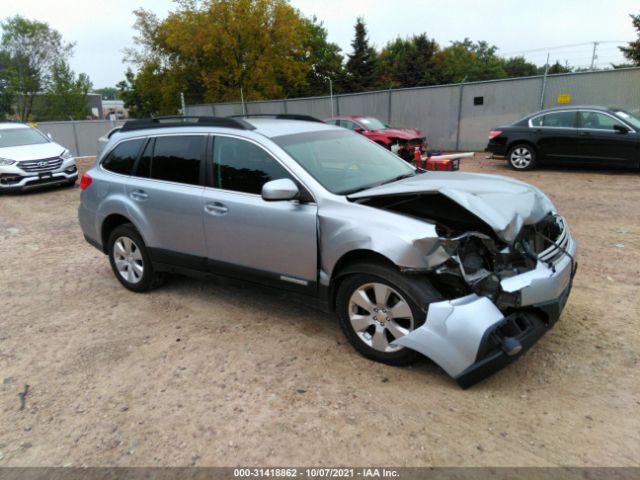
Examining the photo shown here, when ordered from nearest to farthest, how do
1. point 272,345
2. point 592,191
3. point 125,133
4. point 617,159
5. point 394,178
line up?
point 272,345, point 394,178, point 125,133, point 592,191, point 617,159

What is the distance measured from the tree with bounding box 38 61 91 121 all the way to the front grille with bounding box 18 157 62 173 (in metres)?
41.8

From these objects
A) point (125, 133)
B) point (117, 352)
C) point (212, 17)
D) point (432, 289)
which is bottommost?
point (117, 352)

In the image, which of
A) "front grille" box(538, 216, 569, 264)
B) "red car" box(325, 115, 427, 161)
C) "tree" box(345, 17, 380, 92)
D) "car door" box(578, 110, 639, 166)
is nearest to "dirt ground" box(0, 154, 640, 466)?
"front grille" box(538, 216, 569, 264)

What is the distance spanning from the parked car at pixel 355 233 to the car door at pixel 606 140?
8020 mm

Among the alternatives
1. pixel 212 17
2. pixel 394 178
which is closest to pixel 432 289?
pixel 394 178

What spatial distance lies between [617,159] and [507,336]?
946 cm

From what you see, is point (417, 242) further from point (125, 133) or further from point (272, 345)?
point (125, 133)

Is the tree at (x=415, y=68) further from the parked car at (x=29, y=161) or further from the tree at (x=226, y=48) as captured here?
the parked car at (x=29, y=161)

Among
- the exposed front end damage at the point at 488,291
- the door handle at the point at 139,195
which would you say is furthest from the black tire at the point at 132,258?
the exposed front end damage at the point at 488,291

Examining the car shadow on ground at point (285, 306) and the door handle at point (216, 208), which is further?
the door handle at point (216, 208)

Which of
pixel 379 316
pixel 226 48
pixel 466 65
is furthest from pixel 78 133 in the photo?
pixel 466 65

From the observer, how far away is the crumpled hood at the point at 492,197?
3.00 meters

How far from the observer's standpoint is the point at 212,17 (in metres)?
28.5

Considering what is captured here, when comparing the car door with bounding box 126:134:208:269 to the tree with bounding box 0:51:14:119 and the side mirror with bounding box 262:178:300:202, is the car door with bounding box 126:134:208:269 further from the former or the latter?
the tree with bounding box 0:51:14:119
